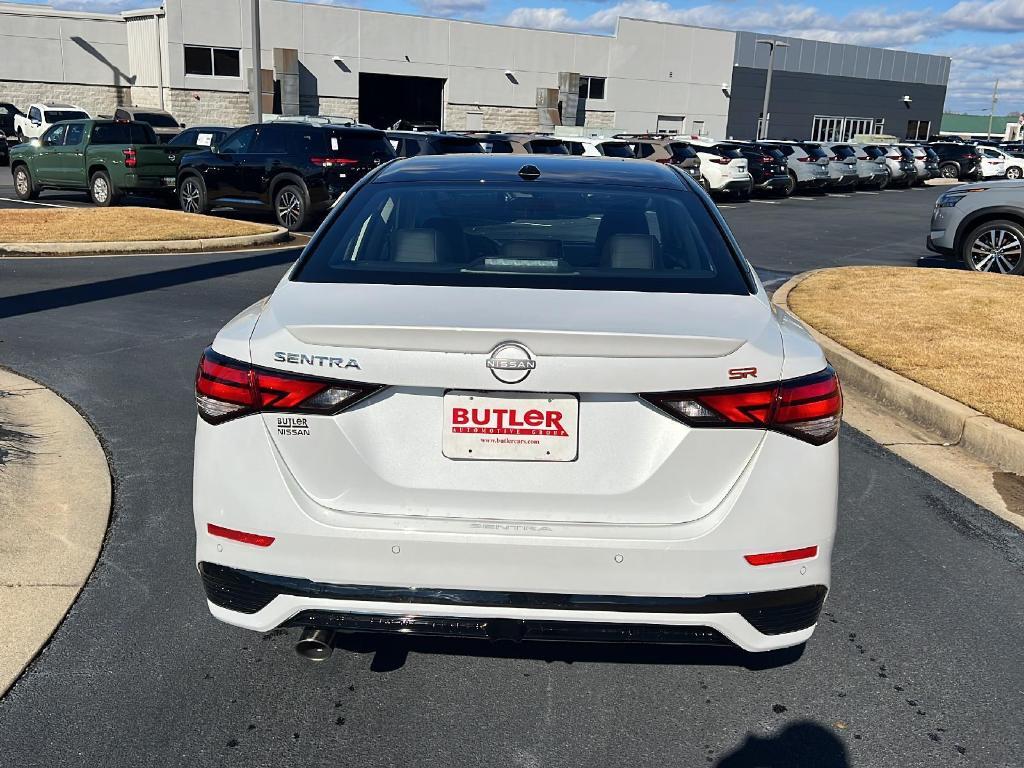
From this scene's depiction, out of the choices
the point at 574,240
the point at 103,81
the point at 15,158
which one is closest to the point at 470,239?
the point at 574,240

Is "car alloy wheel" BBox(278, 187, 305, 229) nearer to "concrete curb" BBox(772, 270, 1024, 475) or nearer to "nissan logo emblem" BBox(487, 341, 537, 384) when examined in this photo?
"concrete curb" BBox(772, 270, 1024, 475)

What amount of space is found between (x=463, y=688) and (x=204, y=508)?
3.52 ft

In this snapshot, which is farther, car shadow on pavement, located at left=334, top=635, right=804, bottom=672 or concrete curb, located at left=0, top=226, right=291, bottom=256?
concrete curb, located at left=0, top=226, right=291, bottom=256

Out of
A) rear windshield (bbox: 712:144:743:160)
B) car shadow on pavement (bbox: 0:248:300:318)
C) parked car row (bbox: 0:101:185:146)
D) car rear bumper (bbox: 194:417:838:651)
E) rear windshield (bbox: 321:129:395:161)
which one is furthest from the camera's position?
parked car row (bbox: 0:101:185:146)

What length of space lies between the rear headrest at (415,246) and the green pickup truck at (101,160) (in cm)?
1710

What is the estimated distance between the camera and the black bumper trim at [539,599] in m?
2.81

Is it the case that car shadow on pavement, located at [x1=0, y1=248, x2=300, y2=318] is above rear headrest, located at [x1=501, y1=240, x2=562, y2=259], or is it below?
below

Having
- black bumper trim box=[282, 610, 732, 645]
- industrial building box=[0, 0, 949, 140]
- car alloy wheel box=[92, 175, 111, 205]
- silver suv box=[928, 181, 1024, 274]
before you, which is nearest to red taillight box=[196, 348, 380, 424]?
black bumper trim box=[282, 610, 732, 645]

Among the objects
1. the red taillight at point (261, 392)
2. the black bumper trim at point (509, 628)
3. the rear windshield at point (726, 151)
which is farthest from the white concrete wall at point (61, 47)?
the black bumper trim at point (509, 628)

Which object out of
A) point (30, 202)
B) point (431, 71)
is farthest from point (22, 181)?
point (431, 71)

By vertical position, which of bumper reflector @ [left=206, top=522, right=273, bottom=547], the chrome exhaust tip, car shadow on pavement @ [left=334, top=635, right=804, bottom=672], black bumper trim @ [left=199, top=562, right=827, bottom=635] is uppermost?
bumper reflector @ [left=206, top=522, right=273, bottom=547]

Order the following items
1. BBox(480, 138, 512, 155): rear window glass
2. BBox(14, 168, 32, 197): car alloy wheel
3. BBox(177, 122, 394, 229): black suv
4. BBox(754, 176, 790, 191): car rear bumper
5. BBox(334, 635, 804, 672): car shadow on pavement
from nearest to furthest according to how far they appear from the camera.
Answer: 1. BBox(334, 635, 804, 672): car shadow on pavement
2. BBox(177, 122, 394, 229): black suv
3. BBox(14, 168, 32, 197): car alloy wheel
4. BBox(480, 138, 512, 155): rear window glass
5. BBox(754, 176, 790, 191): car rear bumper

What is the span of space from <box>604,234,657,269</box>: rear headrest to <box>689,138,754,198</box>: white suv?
25.1m

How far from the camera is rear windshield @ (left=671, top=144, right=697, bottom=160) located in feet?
90.1
